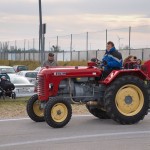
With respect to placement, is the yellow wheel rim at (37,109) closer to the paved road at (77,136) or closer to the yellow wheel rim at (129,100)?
the paved road at (77,136)

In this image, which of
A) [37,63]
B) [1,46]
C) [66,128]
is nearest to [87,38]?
[37,63]

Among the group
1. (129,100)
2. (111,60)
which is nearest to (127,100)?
(129,100)

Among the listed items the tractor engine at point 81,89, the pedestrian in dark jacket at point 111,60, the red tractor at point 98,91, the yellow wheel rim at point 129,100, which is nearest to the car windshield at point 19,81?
the red tractor at point 98,91

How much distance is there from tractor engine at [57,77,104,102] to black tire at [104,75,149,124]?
0.42 meters

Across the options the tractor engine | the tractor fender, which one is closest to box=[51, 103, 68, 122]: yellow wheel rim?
the tractor engine

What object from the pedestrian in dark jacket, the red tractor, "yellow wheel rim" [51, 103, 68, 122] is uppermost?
the pedestrian in dark jacket

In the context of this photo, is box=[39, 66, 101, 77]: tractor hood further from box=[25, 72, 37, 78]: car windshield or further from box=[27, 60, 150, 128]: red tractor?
box=[25, 72, 37, 78]: car windshield

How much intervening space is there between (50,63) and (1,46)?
50.4 m

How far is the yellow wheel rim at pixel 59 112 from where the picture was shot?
11500 mm

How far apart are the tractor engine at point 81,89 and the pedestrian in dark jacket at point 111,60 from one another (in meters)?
0.41

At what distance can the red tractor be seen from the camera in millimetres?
11859

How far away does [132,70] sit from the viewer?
1220cm

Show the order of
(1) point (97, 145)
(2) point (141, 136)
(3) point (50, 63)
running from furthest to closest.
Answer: (3) point (50, 63), (2) point (141, 136), (1) point (97, 145)

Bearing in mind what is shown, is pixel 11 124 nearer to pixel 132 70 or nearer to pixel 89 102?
Answer: pixel 89 102
